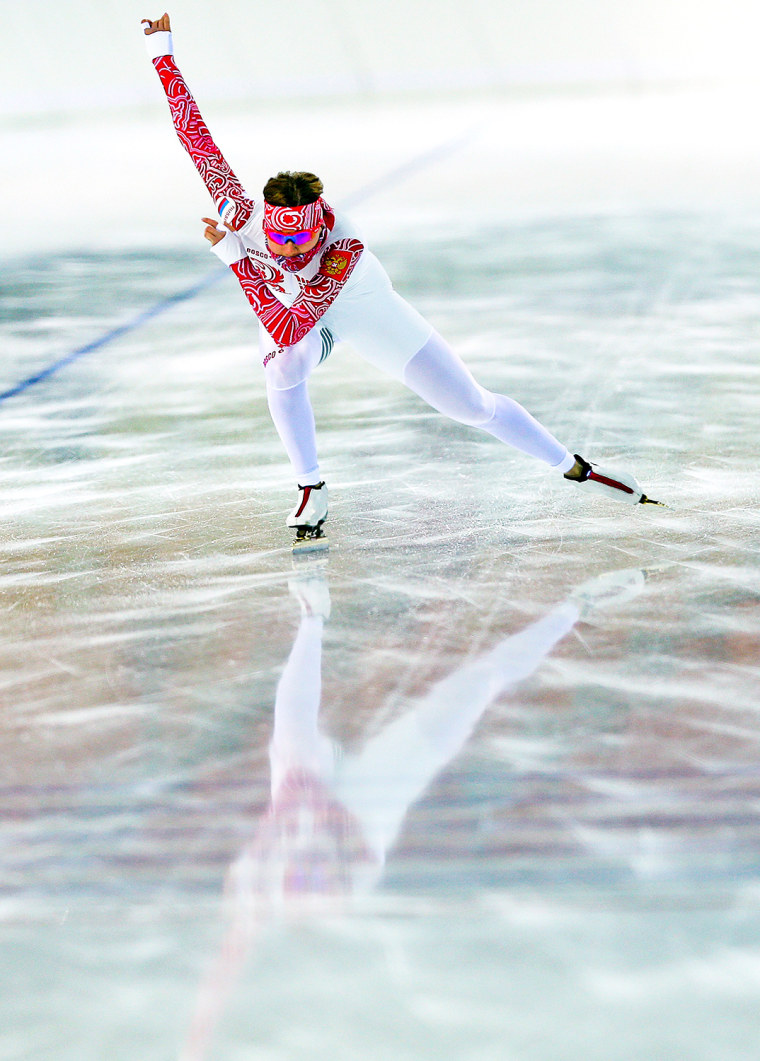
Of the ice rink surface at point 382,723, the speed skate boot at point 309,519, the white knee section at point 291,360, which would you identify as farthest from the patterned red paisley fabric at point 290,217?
the ice rink surface at point 382,723

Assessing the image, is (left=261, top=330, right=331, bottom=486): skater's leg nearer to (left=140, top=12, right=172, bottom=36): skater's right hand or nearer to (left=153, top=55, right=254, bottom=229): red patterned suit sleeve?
(left=153, top=55, right=254, bottom=229): red patterned suit sleeve

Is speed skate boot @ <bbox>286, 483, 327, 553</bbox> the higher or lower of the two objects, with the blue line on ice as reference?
higher

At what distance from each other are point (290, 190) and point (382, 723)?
1228 millimetres

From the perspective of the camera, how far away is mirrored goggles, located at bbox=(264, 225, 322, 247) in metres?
2.93

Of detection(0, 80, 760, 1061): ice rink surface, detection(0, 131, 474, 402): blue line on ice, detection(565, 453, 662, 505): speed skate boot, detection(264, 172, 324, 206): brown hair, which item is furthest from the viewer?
detection(0, 131, 474, 402): blue line on ice

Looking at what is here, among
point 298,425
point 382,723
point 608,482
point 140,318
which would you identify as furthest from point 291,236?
point 140,318

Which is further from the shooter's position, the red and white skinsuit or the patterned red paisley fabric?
the red and white skinsuit

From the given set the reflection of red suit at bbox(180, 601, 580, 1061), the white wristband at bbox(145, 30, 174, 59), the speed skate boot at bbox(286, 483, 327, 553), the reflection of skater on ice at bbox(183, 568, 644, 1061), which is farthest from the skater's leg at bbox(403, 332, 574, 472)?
the white wristband at bbox(145, 30, 174, 59)

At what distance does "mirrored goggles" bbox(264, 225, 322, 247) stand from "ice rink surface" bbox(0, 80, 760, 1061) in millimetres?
670

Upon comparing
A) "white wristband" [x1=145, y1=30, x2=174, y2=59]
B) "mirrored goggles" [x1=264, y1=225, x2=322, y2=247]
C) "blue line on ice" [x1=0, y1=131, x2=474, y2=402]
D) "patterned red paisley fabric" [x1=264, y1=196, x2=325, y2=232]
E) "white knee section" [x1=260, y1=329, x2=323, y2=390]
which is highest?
"white wristband" [x1=145, y1=30, x2=174, y2=59]

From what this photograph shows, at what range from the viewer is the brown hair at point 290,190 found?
114 inches

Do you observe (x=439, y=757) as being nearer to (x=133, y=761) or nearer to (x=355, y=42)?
(x=133, y=761)

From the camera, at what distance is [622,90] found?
22.9m

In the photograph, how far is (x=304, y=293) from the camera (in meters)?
3.02
